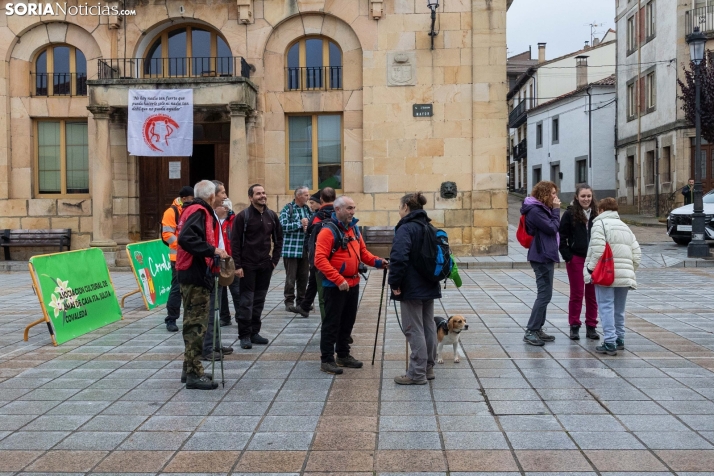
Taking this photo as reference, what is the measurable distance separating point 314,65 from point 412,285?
1435 cm

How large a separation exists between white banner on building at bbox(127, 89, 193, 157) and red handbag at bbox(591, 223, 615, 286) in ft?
41.4

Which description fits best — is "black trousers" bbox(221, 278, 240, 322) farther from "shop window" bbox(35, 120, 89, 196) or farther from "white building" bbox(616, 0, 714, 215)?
"white building" bbox(616, 0, 714, 215)

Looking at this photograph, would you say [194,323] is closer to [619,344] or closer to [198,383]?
[198,383]

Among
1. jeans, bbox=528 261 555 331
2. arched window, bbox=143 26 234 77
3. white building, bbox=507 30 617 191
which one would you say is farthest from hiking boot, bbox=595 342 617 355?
white building, bbox=507 30 617 191

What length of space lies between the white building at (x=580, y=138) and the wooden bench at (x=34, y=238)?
30.5m

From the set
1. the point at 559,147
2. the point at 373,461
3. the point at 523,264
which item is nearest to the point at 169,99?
the point at 523,264

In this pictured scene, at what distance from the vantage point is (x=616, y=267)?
7504mm

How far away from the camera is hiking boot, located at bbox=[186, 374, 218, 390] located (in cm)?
628

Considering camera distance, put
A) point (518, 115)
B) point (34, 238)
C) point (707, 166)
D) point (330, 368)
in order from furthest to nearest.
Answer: point (518, 115) < point (707, 166) < point (34, 238) < point (330, 368)

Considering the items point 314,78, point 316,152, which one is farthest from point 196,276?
point 314,78

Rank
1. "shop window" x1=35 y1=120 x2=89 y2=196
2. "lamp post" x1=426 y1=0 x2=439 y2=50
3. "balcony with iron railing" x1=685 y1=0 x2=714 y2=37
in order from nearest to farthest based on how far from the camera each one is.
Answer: "lamp post" x1=426 y1=0 x2=439 y2=50 < "shop window" x1=35 y1=120 x2=89 y2=196 < "balcony with iron railing" x1=685 y1=0 x2=714 y2=37

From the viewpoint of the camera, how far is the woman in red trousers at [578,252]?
8266mm

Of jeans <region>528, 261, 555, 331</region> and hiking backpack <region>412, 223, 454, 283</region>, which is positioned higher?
hiking backpack <region>412, 223, 454, 283</region>

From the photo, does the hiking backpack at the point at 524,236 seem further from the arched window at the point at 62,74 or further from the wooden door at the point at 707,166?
the wooden door at the point at 707,166
